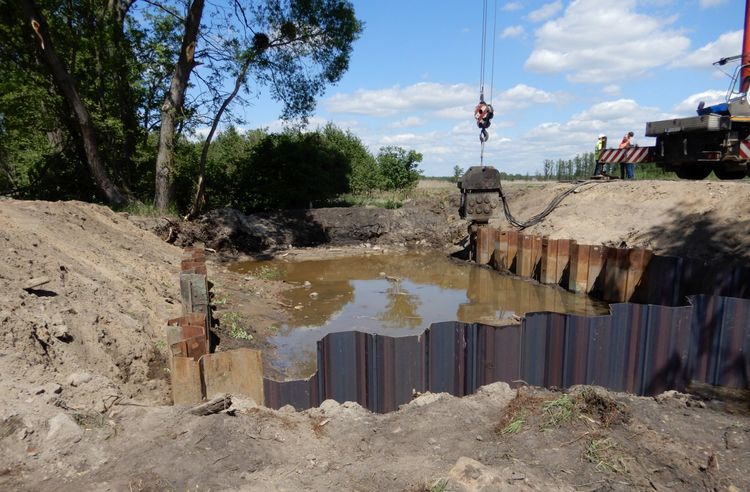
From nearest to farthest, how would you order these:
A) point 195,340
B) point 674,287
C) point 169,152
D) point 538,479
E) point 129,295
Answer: point 538,479
point 195,340
point 129,295
point 674,287
point 169,152

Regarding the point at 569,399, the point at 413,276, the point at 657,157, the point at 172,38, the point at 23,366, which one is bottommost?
the point at 413,276

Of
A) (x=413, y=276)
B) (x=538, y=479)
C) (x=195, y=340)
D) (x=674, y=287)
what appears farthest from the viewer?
(x=413, y=276)

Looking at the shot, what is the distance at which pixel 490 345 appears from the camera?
15.5 ft

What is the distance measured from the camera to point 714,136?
1179 centimetres

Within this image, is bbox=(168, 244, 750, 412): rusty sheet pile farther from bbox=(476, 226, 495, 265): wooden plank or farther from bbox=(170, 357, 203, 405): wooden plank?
bbox=(476, 226, 495, 265): wooden plank

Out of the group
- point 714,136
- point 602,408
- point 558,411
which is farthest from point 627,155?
point 558,411

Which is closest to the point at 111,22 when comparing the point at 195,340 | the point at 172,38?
the point at 172,38

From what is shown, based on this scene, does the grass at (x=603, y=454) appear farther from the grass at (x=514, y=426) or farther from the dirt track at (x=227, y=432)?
the grass at (x=514, y=426)

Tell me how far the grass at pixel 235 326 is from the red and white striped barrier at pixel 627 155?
39.7 ft

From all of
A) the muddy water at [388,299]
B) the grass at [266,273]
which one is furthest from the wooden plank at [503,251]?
the grass at [266,273]

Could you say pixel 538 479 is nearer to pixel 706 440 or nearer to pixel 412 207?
pixel 706 440

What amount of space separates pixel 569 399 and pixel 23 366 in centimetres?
419

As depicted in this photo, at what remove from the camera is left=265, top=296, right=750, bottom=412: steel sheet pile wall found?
4.61 meters

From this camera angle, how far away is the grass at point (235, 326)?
709 cm
